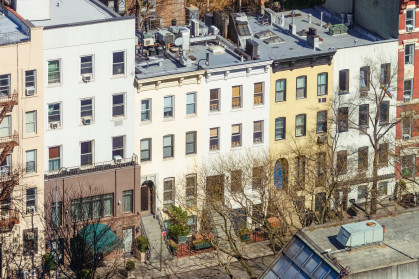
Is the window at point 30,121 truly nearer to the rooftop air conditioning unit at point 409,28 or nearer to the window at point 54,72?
the window at point 54,72

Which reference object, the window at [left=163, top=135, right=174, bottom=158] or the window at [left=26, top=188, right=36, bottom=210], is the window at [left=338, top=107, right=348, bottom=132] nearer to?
the window at [left=163, top=135, right=174, bottom=158]

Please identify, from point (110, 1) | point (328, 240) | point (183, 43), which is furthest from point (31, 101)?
point (328, 240)

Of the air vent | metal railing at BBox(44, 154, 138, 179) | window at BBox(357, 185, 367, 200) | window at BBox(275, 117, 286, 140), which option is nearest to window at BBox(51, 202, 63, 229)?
metal railing at BBox(44, 154, 138, 179)

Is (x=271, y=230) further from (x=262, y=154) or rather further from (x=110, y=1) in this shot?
(x=110, y=1)

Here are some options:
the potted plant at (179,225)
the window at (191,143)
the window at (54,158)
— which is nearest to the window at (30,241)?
the window at (54,158)

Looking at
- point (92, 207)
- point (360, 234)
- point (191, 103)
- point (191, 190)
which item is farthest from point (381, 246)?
point (191, 190)

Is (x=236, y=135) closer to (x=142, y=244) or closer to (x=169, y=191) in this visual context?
(x=169, y=191)
